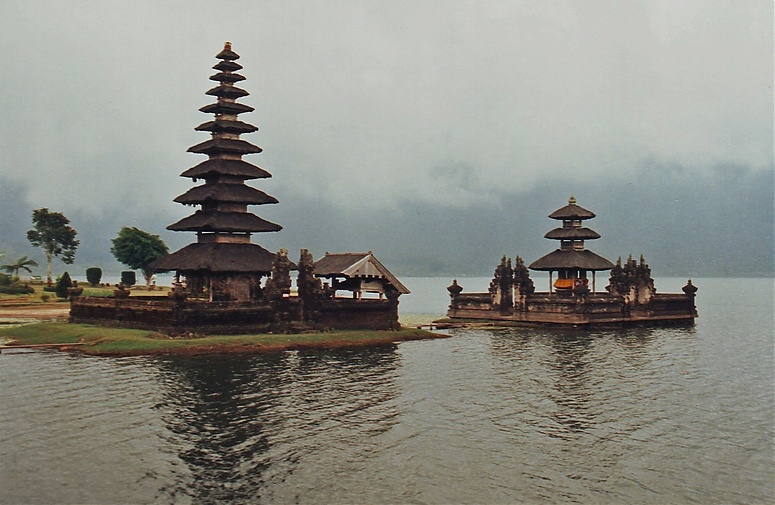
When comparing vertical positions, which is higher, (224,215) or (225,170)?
(225,170)

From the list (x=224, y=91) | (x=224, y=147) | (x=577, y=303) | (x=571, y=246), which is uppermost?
(x=224, y=91)

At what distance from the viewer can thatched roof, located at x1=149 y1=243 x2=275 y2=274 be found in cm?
5734

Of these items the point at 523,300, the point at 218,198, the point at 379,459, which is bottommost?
the point at 379,459

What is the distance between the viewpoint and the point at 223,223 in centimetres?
5984

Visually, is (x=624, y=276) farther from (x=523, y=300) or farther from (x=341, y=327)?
(x=341, y=327)

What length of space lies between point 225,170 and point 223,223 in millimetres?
4935

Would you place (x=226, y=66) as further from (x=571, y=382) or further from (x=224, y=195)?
(x=571, y=382)

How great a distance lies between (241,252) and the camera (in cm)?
6009

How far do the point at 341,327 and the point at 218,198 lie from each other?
48.5 ft

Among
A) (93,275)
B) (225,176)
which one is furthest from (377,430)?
(93,275)

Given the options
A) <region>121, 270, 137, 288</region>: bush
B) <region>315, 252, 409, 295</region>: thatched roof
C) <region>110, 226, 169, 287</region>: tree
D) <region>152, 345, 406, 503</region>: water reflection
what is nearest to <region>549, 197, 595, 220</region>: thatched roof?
<region>315, 252, 409, 295</region>: thatched roof

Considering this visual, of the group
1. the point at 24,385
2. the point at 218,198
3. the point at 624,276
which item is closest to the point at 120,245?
the point at 218,198

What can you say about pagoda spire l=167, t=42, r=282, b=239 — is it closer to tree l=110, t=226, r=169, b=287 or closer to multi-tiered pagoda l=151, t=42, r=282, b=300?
multi-tiered pagoda l=151, t=42, r=282, b=300

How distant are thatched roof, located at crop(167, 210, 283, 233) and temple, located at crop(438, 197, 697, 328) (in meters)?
25.1
